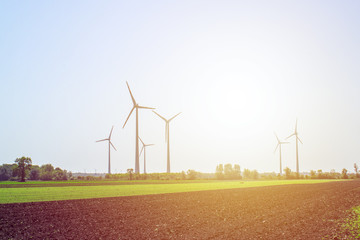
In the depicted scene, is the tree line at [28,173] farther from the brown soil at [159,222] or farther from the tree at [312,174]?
the tree at [312,174]

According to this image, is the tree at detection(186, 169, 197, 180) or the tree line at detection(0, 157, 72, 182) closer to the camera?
the tree line at detection(0, 157, 72, 182)

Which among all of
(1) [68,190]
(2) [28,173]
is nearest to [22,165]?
(2) [28,173]

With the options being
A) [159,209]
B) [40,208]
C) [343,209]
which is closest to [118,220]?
[159,209]

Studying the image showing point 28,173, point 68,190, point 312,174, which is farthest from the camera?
point 312,174

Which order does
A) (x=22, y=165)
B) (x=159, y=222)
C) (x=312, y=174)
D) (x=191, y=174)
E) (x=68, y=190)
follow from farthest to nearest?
(x=312, y=174) < (x=191, y=174) < (x=22, y=165) < (x=68, y=190) < (x=159, y=222)

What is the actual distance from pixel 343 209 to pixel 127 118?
74.2 meters

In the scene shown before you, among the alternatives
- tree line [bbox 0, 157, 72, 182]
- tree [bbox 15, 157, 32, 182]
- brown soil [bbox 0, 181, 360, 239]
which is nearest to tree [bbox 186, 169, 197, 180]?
tree line [bbox 0, 157, 72, 182]

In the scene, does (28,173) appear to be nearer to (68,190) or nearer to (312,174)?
(68,190)

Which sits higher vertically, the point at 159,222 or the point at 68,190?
the point at 159,222

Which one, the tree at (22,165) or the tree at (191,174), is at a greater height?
the tree at (22,165)

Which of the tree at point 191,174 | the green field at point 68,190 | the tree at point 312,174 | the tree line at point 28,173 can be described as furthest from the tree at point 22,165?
the tree at point 312,174

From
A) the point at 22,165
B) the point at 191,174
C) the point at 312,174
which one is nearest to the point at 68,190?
the point at 22,165

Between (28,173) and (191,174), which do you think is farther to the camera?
(191,174)

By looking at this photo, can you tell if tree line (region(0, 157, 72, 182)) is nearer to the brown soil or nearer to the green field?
the green field
